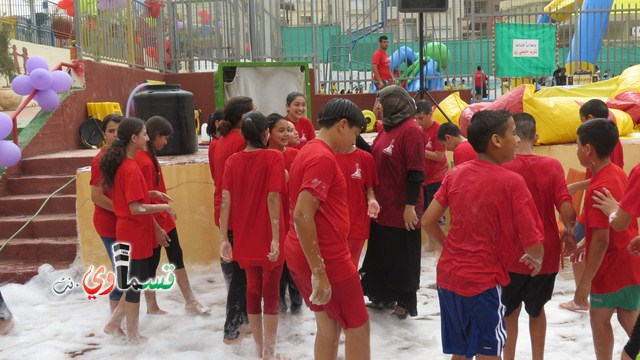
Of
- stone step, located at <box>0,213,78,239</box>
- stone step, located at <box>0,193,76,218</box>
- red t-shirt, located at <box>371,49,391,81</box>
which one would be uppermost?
red t-shirt, located at <box>371,49,391,81</box>

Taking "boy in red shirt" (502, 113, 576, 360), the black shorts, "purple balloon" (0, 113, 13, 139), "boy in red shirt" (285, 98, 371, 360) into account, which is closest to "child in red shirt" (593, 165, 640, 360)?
"boy in red shirt" (502, 113, 576, 360)

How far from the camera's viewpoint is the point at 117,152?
4891mm

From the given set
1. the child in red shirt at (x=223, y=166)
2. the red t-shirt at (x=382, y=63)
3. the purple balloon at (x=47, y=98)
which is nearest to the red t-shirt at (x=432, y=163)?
the child in red shirt at (x=223, y=166)

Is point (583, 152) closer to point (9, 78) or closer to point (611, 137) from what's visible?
point (611, 137)

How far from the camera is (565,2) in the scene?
18.6 m

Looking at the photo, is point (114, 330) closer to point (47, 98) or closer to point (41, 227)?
point (41, 227)

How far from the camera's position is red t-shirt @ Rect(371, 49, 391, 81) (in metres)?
12.6

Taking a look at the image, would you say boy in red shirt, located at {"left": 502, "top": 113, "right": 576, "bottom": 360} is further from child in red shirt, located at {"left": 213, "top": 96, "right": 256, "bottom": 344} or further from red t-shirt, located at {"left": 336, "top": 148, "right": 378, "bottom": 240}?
child in red shirt, located at {"left": 213, "top": 96, "right": 256, "bottom": 344}

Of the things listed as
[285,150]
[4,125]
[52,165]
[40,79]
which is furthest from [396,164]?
[52,165]

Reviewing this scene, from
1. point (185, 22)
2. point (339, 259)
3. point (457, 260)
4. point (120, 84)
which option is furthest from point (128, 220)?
point (185, 22)

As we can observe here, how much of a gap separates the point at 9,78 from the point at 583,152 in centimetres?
1688

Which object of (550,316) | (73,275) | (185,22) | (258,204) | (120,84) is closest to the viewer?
(258,204)

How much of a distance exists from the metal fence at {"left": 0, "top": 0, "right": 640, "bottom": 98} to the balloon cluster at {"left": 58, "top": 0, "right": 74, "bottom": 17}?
15.6 feet

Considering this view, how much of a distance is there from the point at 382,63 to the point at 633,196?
31.4ft
